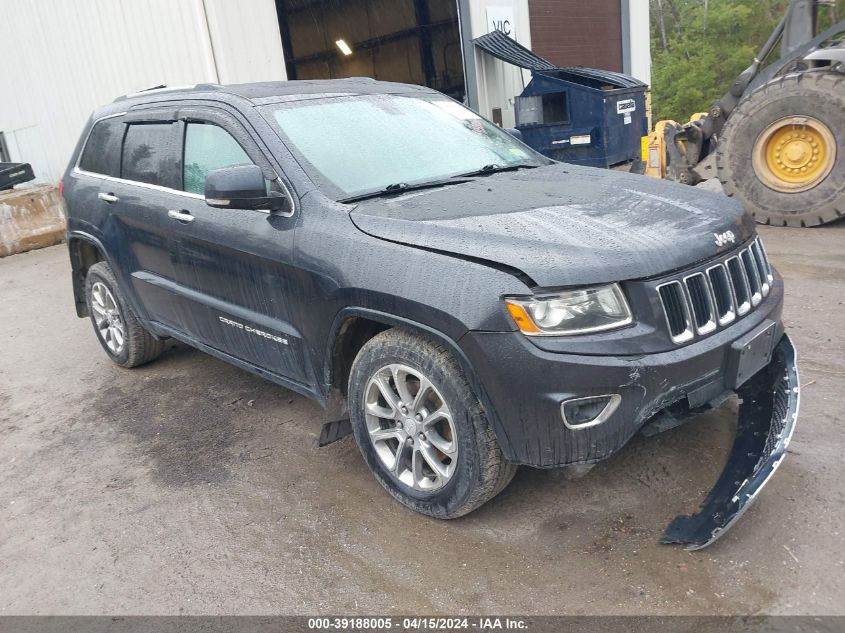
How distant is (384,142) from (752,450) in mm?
2236

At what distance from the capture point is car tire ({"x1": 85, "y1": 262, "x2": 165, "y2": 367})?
5.05 m

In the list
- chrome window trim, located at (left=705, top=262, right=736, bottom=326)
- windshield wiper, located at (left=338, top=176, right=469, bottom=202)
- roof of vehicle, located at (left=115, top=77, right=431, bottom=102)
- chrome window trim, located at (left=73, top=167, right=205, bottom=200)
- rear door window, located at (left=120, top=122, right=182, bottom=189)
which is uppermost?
roof of vehicle, located at (left=115, top=77, right=431, bottom=102)

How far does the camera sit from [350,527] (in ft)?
10.4

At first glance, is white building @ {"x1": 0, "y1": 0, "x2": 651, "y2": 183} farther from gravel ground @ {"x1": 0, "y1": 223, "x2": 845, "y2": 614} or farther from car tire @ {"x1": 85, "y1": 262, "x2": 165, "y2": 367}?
gravel ground @ {"x1": 0, "y1": 223, "x2": 845, "y2": 614}

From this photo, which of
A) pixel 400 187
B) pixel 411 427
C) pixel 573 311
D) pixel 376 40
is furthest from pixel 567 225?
pixel 376 40

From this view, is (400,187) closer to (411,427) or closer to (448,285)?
(448,285)

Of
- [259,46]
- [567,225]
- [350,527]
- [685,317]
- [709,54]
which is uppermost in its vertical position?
[259,46]

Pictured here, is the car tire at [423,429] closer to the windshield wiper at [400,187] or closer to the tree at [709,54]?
the windshield wiper at [400,187]

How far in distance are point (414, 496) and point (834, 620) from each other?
1598mm

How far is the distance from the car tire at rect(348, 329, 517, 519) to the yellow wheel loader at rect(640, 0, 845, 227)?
5795 mm

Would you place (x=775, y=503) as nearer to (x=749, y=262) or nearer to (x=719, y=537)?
(x=719, y=537)

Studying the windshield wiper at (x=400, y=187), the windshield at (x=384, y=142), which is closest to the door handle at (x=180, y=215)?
the windshield at (x=384, y=142)

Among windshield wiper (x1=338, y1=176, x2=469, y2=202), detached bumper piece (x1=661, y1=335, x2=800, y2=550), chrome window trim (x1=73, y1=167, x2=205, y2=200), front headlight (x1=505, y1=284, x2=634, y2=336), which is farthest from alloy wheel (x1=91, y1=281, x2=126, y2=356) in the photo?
detached bumper piece (x1=661, y1=335, x2=800, y2=550)

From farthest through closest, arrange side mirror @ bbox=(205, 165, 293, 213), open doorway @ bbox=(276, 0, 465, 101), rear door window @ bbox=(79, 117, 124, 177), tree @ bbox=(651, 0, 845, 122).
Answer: tree @ bbox=(651, 0, 845, 122) < open doorway @ bbox=(276, 0, 465, 101) < rear door window @ bbox=(79, 117, 124, 177) < side mirror @ bbox=(205, 165, 293, 213)
